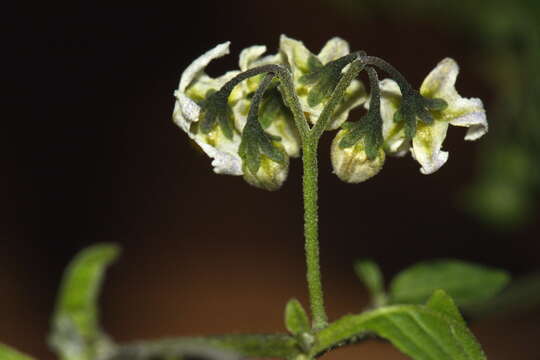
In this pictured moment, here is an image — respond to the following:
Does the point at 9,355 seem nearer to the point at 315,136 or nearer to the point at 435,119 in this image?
the point at 315,136

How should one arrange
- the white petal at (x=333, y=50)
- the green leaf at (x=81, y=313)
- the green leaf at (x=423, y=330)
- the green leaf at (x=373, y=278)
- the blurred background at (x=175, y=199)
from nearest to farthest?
the green leaf at (x=423, y=330) → the white petal at (x=333, y=50) → the green leaf at (x=81, y=313) → the green leaf at (x=373, y=278) → the blurred background at (x=175, y=199)

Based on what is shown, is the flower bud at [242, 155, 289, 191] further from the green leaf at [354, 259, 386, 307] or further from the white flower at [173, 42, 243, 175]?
the green leaf at [354, 259, 386, 307]

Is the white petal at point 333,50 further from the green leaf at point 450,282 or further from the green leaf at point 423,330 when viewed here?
the green leaf at point 450,282

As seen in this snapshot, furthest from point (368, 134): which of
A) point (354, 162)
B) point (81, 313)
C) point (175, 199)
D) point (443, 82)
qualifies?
→ point (175, 199)

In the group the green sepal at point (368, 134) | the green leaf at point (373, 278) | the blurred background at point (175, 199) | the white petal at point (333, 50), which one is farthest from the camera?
the blurred background at point (175, 199)

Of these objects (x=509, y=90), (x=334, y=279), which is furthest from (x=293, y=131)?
(x=334, y=279)

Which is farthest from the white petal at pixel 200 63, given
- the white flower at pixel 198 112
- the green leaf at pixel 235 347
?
the green leaf at pixel 235 347

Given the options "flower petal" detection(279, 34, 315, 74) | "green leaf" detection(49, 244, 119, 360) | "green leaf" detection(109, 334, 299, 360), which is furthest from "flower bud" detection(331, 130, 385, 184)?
"green leaf" detection(49, 244, 119, 360)
